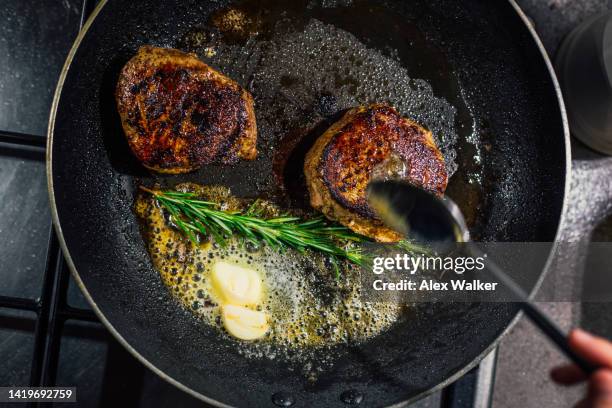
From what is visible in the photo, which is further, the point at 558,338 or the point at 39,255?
the point at 39,255

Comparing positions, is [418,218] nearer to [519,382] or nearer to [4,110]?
[519,382]

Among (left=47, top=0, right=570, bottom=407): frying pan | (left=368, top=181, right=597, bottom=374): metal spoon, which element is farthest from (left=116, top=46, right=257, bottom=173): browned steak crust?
(left=368, top=181, right=597, bottom=374): metal spoon

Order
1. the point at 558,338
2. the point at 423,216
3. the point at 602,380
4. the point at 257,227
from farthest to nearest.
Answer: the point at 257,227
the point at 423,216
the point at 558,338
the point at 602,380

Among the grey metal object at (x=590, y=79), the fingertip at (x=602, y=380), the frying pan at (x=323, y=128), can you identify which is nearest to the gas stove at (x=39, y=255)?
the frying pan at (x=323, y=128)

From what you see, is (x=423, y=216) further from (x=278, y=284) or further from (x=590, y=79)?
(x=590, y=79)

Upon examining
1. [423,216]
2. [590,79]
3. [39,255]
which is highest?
[590,79]

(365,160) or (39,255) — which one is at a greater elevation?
(365,160)

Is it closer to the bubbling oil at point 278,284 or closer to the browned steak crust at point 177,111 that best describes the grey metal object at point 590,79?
the bubbling oil at point 278,284

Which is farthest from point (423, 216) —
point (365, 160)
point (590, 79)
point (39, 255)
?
point (39, 255)
